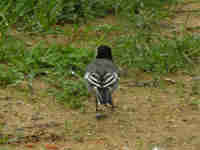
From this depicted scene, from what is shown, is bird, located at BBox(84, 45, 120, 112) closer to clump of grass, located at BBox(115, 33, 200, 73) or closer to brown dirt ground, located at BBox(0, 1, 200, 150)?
brown dirt ground, located at BBox(0, 1, 200, 150)

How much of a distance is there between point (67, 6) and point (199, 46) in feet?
8.66

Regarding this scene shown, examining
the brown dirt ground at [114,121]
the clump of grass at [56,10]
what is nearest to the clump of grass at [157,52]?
the brown dirt ground at [114,121]

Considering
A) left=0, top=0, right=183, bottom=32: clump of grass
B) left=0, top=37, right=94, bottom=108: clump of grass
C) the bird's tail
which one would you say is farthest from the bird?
left=0, top=0, right=183, bottom=32: clump of grass

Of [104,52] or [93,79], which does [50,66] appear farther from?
[93,79]

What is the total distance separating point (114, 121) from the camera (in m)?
7.48

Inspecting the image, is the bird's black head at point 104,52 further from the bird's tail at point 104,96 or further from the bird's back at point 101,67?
the bird's tail at point 104,96

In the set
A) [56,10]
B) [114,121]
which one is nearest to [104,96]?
[114,121]

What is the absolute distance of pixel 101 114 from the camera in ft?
25.2

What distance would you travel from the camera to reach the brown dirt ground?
6.58 m

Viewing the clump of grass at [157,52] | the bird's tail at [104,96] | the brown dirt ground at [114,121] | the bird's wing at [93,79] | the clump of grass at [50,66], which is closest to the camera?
the brown dirt ground at [114,121]

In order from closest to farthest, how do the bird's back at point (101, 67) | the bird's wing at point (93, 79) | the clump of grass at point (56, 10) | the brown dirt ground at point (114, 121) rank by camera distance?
the brown dirt ground at point (114, 121), the bird's wing at point (93, 79), the bird's back at point (101, 67), the clump of grass at point (56, 10)

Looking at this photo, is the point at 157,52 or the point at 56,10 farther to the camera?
the point at 56,10

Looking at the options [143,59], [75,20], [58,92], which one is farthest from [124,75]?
[75,20]

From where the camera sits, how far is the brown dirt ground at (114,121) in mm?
6578
